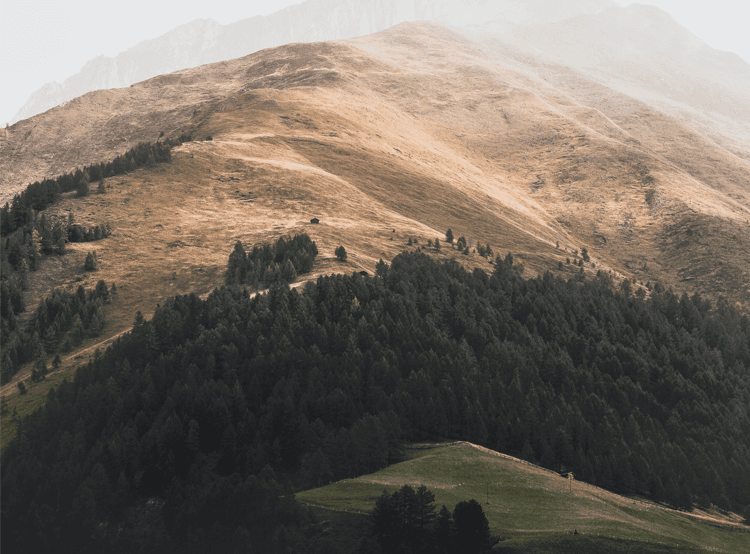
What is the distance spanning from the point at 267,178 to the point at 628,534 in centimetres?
12015

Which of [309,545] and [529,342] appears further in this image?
[529,342]

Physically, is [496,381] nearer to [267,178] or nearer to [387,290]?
[387,290]

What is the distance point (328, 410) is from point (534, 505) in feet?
88.8

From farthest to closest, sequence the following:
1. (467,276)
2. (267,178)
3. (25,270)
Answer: (267,178), (467,276), (25,270)

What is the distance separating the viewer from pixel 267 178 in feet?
481

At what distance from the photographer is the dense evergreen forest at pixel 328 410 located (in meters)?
55.4

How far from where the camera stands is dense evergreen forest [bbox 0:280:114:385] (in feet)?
257

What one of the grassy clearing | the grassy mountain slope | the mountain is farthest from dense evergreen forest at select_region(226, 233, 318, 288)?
the grassy clearing

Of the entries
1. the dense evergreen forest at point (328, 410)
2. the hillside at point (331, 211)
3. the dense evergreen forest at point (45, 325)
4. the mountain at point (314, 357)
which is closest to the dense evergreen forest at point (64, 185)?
the mountain at point (314, 357)

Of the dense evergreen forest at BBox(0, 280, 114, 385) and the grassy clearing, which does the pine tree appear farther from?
the grassy clearing

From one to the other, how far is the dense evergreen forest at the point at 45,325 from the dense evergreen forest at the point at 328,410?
10.7 meters

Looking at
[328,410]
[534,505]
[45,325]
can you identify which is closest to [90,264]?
[45,325]

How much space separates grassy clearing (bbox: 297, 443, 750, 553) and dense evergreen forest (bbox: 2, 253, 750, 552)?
4.79m

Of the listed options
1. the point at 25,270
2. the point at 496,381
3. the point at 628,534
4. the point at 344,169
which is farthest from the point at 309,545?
the point at 344,169
